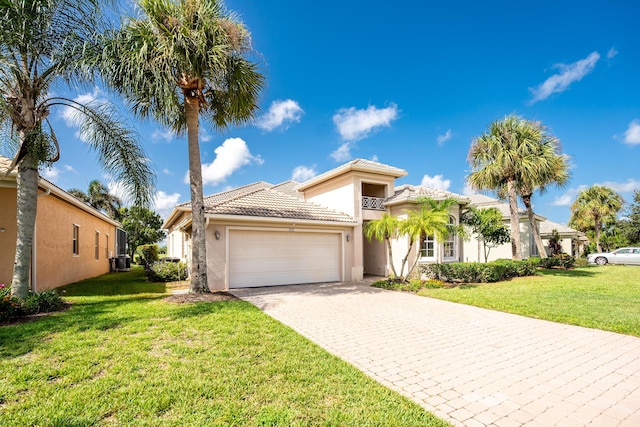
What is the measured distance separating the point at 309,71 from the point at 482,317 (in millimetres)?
14296

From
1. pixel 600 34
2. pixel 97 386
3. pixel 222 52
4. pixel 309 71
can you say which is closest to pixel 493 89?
pixel 600 34

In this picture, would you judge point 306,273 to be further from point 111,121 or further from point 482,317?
point 111,121

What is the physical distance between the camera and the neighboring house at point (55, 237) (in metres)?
9.87

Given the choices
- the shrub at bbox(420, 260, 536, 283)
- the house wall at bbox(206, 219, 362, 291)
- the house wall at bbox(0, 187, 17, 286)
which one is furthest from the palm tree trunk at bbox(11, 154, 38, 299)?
the shrub at bbox(420, 260, 536, 283)

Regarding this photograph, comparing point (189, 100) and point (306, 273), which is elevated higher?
point (189, 100)

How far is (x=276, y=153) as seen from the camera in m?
21.2

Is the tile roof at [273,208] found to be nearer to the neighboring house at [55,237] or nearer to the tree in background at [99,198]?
the neighboring house at [55,237]

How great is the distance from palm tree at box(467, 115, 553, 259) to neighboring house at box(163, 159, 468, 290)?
2.80 metres

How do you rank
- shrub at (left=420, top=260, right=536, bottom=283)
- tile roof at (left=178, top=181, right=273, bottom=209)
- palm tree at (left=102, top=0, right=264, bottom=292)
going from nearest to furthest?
palm tree at (left=102, top=0, right=264, bottom=292)
shrub at (left=420, top=260, right=536, bottom=283)
tile roof at (left=178, top=181, right=273, bottom=209)

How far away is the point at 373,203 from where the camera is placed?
54.9 ft

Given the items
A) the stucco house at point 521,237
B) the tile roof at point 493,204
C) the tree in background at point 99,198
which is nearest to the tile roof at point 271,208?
the stucco house at point 521,237

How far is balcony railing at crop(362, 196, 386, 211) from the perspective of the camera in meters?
16.5

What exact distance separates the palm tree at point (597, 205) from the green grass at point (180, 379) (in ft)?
132

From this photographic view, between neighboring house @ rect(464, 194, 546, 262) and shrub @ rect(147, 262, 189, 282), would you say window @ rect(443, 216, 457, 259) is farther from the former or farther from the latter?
shrub @ rect(147, 262, 189, 282)
